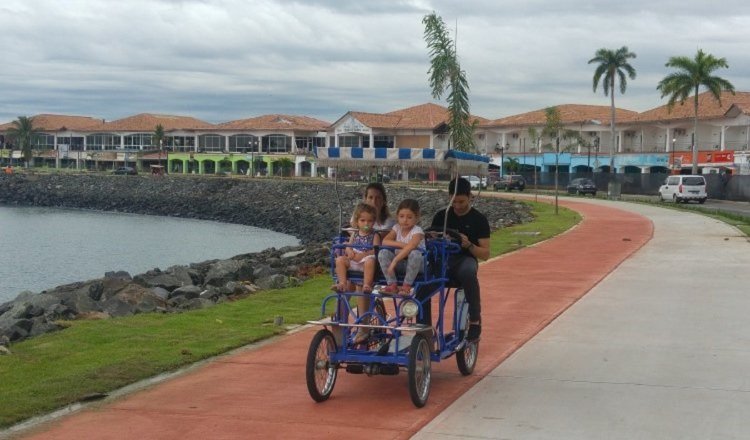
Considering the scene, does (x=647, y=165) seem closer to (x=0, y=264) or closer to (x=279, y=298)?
(x=0, y=264)

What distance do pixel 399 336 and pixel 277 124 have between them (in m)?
111

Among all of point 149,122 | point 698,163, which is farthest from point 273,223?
point 149,122

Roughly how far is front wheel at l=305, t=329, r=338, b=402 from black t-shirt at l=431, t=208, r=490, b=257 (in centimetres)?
169

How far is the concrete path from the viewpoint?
24.7ft

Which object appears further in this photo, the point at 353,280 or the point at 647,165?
the point at 647,165

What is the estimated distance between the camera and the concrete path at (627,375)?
24.7 ft

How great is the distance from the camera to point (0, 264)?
39.8 meters

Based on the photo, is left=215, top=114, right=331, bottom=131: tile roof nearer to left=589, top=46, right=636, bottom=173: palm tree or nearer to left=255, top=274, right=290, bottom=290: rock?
left=589, top=46, right=636, bottom=173: palm tree

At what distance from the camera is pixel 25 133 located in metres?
146

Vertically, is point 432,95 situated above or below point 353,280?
above

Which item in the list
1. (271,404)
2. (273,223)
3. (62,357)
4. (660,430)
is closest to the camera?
(660,430)

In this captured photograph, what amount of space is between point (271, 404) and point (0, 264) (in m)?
34.7

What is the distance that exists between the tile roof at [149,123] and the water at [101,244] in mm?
53771

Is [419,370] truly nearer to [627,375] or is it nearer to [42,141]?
[627,375]
